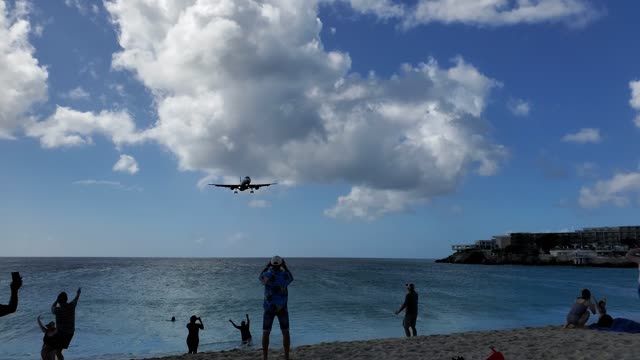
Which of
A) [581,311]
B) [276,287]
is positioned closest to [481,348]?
[581,311]

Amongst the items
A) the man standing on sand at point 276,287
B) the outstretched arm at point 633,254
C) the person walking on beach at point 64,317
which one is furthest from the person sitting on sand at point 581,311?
the person walking on beach at point 64,317

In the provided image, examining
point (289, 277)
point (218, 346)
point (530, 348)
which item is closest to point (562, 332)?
point (530, 348)

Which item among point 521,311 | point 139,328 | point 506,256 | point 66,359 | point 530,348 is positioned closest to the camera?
point 530,348

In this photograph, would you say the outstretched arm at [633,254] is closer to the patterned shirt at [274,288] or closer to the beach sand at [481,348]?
the beach sand at [481,348]

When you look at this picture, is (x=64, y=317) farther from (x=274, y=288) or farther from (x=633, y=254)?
(x=633, y=254)

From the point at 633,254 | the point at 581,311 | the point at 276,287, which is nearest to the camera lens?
the point at 276,287

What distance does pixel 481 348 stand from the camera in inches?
458

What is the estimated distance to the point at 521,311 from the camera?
107ft

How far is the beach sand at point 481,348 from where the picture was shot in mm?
10562

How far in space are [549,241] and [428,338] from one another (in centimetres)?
18706

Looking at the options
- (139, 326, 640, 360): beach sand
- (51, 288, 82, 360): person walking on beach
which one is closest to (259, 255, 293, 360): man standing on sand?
(139, 326, 640, 360): beach sand

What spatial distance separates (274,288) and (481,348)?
222 inches

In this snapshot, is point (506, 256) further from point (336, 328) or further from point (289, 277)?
point (289, 277)

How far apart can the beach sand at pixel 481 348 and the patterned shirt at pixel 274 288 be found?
2.42m
